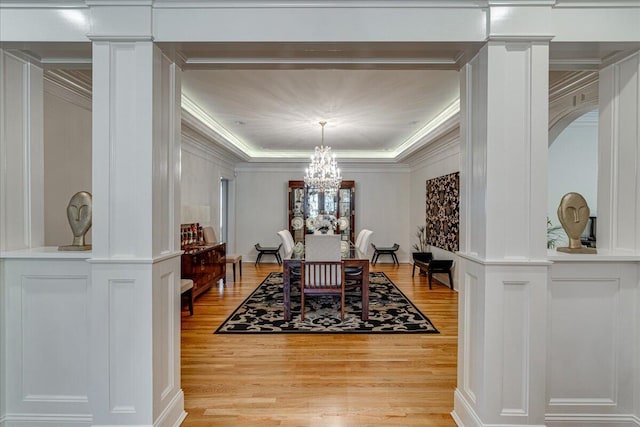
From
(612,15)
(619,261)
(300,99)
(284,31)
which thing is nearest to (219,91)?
(300,99)

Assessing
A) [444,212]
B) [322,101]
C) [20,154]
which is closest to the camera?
[20,154]

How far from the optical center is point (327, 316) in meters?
4.11

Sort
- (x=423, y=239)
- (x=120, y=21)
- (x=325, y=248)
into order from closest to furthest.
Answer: (x=120, y=21) → (x=325, y=248) → (x=423, y=239)

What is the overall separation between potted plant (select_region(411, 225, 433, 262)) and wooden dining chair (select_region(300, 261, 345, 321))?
325cm

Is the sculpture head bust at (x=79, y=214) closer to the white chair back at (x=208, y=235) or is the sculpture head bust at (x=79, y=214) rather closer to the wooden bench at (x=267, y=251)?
the white chair back at (x=208, y=235)

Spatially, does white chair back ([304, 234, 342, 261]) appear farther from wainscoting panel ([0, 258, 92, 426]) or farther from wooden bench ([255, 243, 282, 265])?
wooden bench ([255, 243, 282, 265])

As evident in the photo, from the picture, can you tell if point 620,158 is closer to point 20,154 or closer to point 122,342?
point 122,342

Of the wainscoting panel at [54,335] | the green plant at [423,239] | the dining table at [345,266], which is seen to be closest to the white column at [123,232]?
the wainscoting panel at [54,335]

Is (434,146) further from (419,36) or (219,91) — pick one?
(419,36)

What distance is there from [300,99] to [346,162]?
4.15 metres

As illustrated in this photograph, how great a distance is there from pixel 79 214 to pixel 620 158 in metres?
3.33

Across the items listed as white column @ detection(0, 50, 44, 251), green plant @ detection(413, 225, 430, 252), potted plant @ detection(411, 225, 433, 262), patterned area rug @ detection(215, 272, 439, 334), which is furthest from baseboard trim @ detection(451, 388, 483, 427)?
green plant @ detection(413, 225, 430, 252)

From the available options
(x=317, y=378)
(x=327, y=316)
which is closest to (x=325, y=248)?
(x=327, y=316)

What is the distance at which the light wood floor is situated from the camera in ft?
7.15
